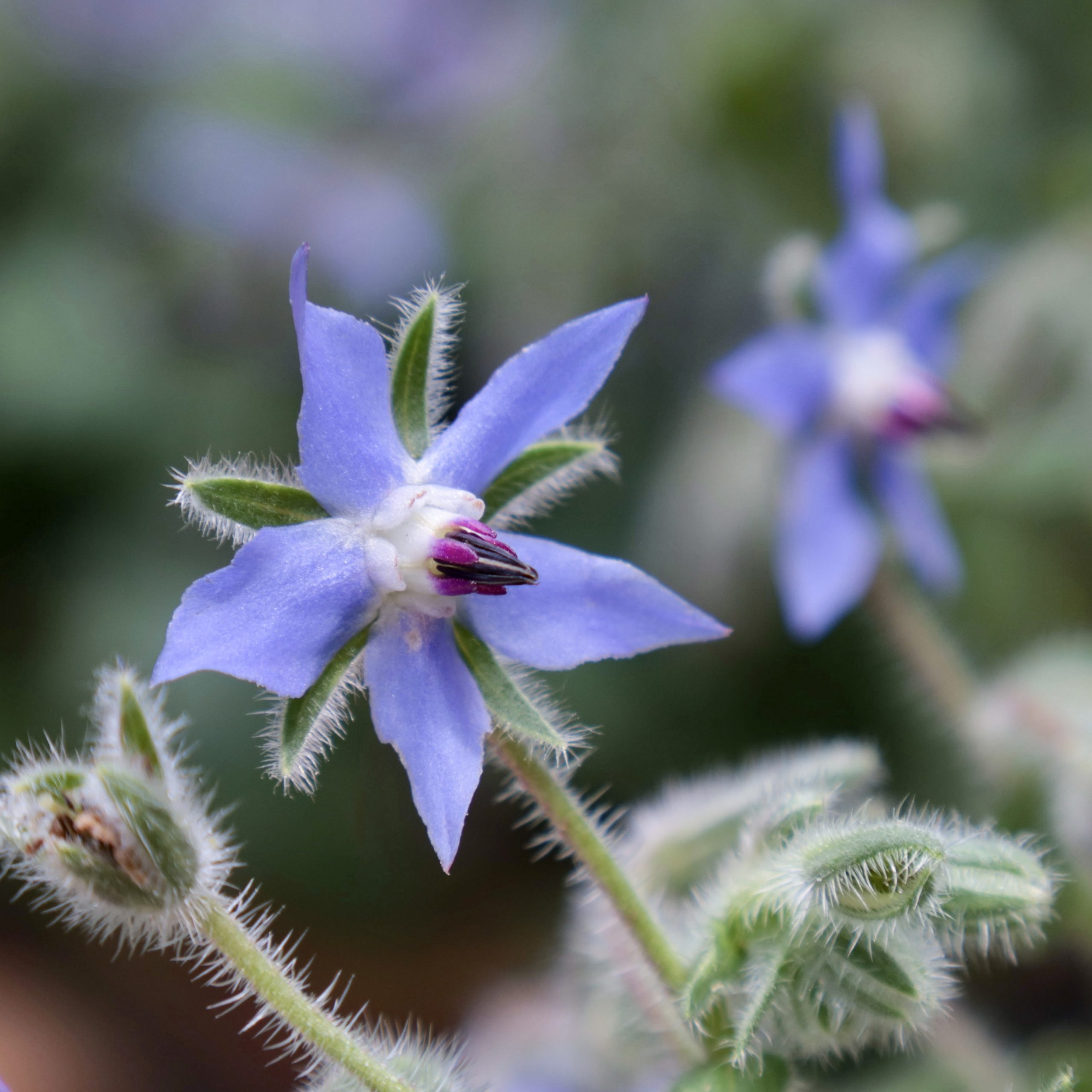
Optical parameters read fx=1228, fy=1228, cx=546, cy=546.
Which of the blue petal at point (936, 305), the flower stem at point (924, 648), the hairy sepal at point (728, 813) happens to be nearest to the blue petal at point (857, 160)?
the blue petal at point (936, 305)

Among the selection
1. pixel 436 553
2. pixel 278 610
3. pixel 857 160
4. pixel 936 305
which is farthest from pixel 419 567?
pixel 936 305

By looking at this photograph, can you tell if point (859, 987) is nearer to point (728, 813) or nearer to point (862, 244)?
point (728, 813)

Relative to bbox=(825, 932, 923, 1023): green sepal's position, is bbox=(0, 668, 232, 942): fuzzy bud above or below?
above

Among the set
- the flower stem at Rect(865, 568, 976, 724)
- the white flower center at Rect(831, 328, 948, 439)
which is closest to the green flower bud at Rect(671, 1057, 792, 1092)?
the flower stem at Rect(865, 568, 976, 724)

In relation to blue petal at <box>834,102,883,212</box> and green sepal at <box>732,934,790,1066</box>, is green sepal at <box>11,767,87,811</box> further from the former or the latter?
blue petal at <box>834,102,883,212</box>

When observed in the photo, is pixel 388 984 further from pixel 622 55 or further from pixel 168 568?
pixel 622 55
